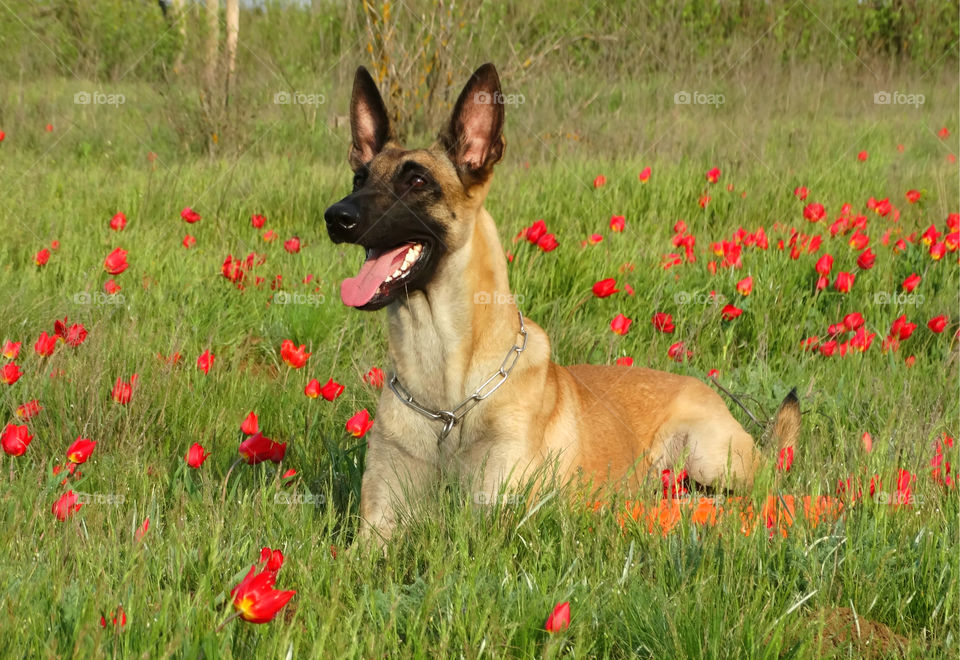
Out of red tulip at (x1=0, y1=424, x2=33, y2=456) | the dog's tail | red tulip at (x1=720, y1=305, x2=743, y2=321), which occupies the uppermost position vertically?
red tulip at (x1=720, y1=305, x2=743, y2=321)

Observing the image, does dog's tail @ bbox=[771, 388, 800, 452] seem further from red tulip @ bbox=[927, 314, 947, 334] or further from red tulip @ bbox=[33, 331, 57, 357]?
red tulip @ bbox=[33, 331, 57, 357]

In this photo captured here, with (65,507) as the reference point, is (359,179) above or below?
above

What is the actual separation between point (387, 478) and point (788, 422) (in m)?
1.56

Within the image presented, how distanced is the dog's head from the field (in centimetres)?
75

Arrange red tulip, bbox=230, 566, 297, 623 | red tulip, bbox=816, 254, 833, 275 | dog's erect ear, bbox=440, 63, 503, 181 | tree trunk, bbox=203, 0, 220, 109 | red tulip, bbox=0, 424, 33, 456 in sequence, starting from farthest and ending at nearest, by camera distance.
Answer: tree trunk, bbox=203, 0, 220, 109, red tulip, bbox=816, 254, 833, 275, dog's erect ear, bbox=440, 63, 503, 181, red tulip, bbox=0, 424, 33, 456, red tulip, bbox=230, 566, 297, 623

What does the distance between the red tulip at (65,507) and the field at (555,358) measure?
1.6 inches

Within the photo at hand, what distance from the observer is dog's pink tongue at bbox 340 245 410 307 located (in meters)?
3.21

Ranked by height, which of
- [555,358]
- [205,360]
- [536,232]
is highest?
[536,232]

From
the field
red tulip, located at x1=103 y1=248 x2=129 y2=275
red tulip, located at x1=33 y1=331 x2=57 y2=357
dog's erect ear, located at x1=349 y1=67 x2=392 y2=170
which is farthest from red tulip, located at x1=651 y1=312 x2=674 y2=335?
red tulip, located at x1=33 y1=331 x2=57 y2=357

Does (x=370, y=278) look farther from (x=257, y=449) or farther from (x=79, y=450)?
(x=79, y=450)

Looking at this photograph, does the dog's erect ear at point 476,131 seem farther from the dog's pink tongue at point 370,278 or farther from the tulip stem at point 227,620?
the tulip stem at point 227,620

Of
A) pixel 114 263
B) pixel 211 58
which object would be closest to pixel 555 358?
pixel 114 263

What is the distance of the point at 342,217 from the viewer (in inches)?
126

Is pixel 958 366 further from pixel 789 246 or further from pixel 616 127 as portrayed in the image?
pixel 616 127
